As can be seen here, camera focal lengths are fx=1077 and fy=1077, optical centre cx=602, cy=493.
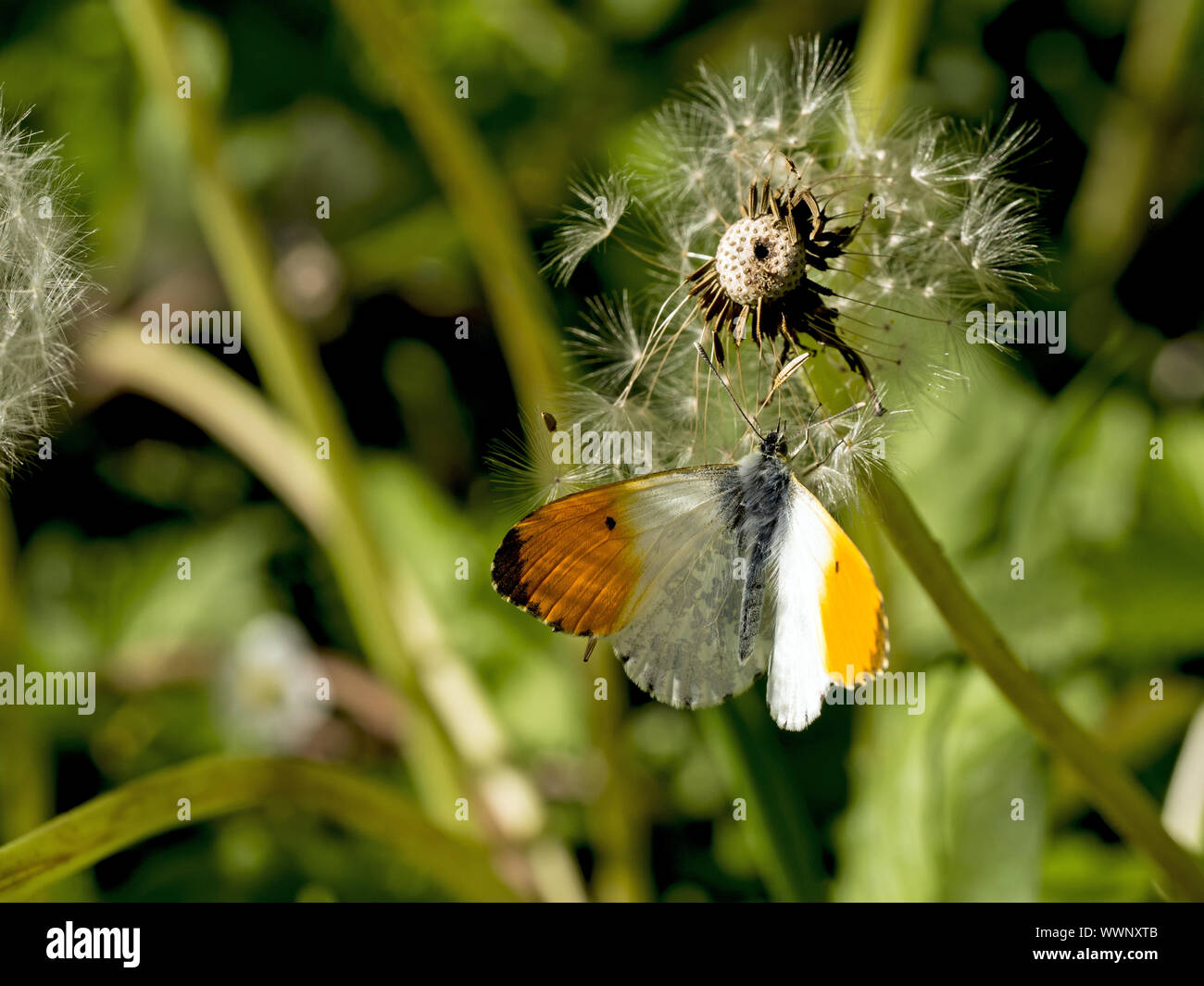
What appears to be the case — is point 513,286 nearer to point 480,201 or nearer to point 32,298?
point 480,201

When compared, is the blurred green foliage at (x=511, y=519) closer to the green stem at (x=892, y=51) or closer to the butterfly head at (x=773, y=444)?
the green stem at (x=892, y=51)

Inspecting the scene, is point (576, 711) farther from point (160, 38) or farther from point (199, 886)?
point (160, 38)

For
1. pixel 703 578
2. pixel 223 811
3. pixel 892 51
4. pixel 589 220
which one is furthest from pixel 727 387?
pixel 892 51

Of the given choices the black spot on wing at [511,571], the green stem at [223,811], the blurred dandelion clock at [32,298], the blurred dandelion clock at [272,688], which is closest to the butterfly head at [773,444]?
the black spot on wing at [511,571]

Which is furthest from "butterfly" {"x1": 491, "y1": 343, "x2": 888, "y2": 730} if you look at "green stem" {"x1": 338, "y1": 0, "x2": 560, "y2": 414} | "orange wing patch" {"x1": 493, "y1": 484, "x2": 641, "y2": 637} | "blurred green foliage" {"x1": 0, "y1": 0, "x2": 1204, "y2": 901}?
"green stem" {"x1": 338, "y1": 0, "x2": 560, "y2": 414}

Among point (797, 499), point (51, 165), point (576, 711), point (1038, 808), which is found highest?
point (51, 165)

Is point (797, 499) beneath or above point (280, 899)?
above
